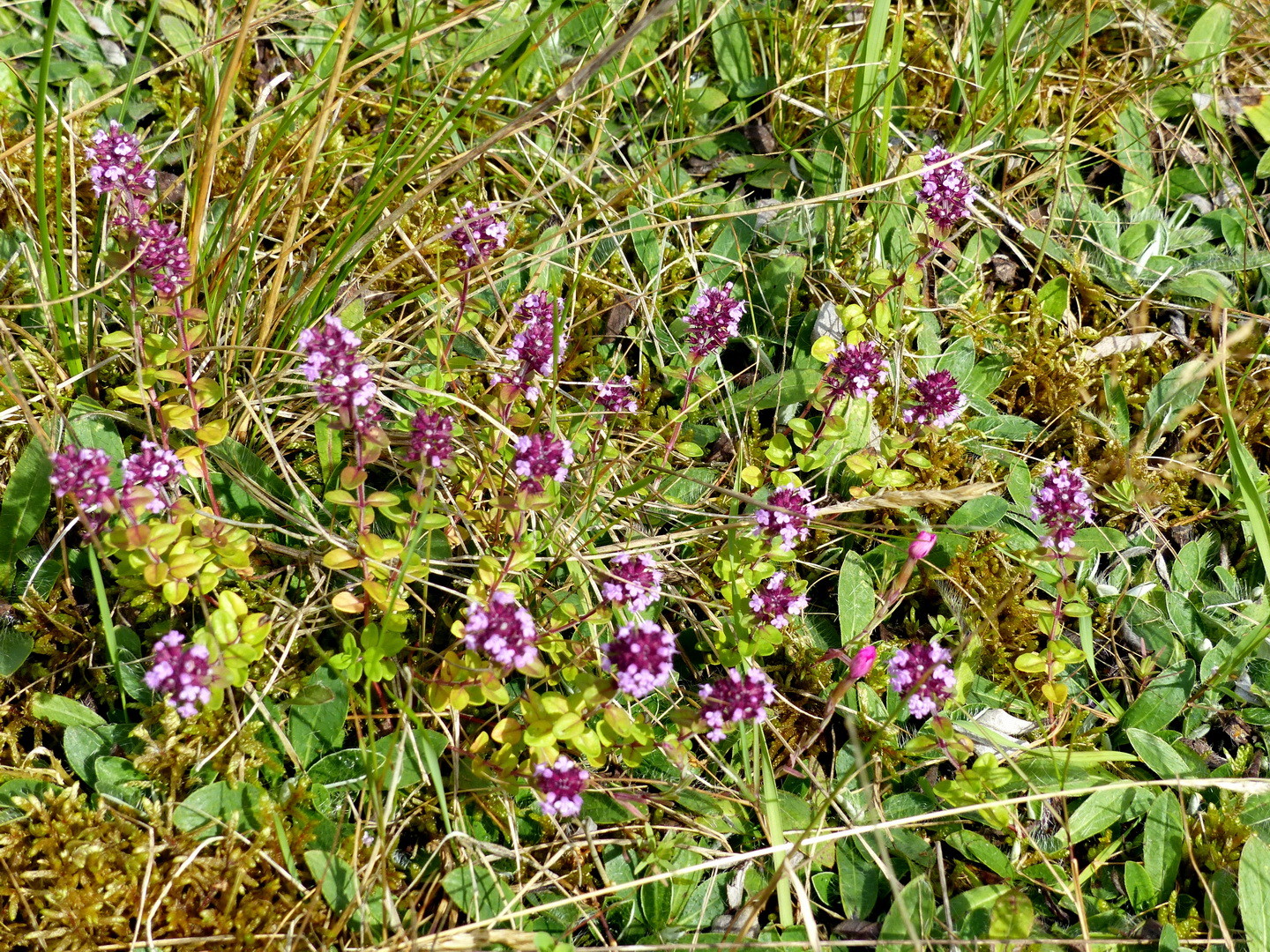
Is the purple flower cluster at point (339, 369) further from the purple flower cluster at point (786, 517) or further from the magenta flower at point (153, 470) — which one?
the purple flower cluster at point (786, 517)

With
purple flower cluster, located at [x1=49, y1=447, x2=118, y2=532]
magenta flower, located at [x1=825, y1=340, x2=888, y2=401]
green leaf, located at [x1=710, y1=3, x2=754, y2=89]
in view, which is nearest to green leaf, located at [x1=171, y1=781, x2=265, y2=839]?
purple flower cluster, located at [x1=49, y1=447, x2=118, y2=532]

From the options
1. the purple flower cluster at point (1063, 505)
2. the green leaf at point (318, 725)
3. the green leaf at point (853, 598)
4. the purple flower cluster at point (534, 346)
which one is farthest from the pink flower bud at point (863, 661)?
the green leaf at point (318, 725)

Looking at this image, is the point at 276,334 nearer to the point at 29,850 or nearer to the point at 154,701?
the point at 154,701

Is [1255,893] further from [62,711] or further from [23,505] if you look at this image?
[23,505]

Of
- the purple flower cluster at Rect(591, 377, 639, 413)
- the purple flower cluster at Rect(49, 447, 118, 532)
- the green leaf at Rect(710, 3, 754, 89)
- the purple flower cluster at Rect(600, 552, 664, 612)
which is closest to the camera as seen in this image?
the purple flower cluster at Rect(49, 447, 118, 532)

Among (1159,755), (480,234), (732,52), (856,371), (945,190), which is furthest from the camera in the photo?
(732,52)

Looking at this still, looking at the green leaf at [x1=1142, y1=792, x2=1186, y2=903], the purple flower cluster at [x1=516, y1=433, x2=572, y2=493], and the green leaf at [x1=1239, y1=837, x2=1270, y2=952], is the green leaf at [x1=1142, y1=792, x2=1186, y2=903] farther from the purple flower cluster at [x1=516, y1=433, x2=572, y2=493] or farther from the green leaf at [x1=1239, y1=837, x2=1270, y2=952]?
the purple flower cluster at [x1=516, y1=433, x2=572, y2=493]

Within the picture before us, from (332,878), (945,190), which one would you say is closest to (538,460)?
(332,878)
